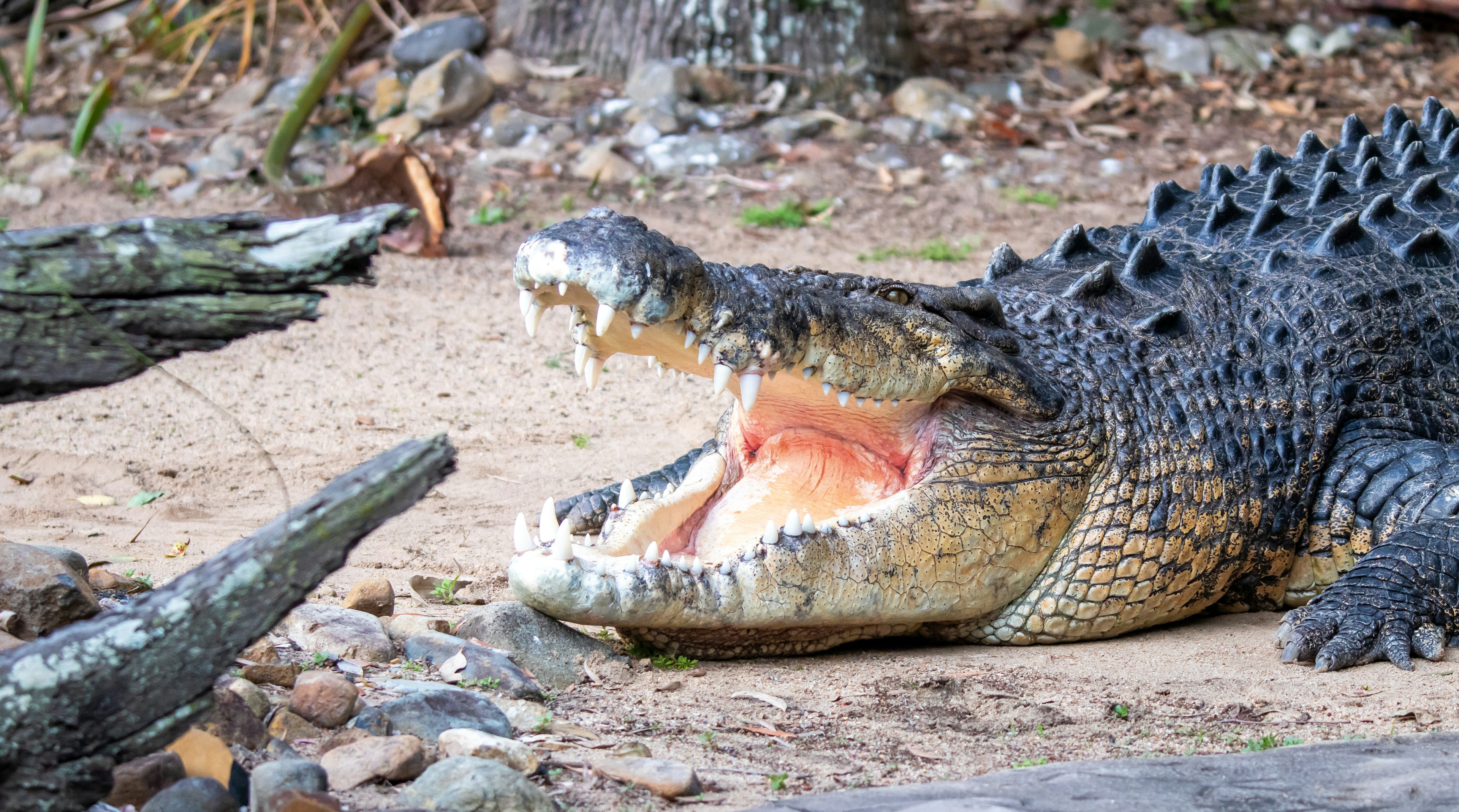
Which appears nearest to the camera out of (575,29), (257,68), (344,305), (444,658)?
(444,658)

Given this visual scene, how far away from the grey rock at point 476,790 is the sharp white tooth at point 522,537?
83 cm

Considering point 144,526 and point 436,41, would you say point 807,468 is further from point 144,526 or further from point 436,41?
point 436,41

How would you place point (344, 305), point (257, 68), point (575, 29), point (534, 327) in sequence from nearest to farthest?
point (534, 327) → point (344, 305) → point (575, 29) → point (257, 68)

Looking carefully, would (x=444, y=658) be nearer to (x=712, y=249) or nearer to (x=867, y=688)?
(x=867, y=688)

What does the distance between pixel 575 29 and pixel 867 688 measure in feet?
26.2

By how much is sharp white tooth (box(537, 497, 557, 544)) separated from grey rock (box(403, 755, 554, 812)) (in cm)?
85

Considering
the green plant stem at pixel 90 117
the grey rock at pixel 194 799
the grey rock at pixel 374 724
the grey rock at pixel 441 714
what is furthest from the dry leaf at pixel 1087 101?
the grey rock at pixel 194 799

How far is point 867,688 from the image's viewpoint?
3158 millimetres

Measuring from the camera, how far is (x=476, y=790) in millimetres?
2152

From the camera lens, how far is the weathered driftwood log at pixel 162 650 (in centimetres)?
181

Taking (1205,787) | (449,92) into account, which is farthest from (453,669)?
(449,92)

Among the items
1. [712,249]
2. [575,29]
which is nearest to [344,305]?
[712,249]

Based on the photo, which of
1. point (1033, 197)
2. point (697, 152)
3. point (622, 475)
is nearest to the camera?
point (622, 475)

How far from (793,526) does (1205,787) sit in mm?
1190
